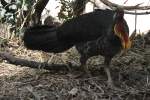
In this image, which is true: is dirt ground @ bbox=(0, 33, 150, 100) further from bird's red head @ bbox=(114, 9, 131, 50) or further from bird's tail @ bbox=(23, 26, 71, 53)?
bird's red head @ bbox=(114, 9, 131, 50)

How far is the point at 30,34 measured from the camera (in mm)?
4289

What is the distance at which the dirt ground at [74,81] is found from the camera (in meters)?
3.92

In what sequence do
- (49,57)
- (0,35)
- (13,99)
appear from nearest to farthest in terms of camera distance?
1. (13,99)
2. (49,57)
3. (0,35)

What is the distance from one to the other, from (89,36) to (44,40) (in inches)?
17.3

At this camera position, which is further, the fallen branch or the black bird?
the fallen branch

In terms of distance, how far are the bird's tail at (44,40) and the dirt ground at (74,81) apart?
0.82 ft

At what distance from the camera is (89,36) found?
13.1ft

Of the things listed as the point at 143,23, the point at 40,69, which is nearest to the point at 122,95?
the point at 40,69

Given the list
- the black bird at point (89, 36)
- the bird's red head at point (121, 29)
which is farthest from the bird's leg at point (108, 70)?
the bird's red head at point (121, 29)

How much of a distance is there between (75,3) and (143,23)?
2.60 feet

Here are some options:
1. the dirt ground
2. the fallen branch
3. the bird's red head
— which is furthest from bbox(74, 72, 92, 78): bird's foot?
the bird's red head

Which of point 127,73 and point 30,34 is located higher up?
point 30,34

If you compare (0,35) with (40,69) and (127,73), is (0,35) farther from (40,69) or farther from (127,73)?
(127,73)

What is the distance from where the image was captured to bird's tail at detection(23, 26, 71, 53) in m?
4.18
